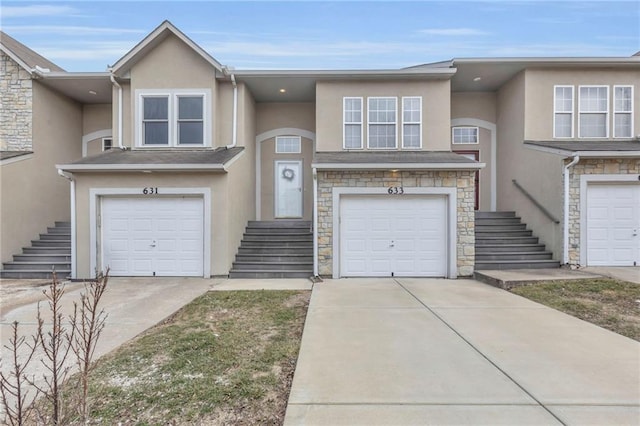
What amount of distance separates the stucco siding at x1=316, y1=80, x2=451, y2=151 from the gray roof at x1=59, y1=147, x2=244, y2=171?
9.26 feet

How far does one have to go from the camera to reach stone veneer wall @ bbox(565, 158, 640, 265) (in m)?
8.73

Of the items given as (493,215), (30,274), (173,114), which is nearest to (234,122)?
(173,114)

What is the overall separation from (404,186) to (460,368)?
5694mm

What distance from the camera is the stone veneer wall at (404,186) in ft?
28.1

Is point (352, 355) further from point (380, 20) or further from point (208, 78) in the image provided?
point (380, 20)

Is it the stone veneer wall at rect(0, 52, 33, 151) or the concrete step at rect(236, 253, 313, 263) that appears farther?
the stone veneer wall at rect(0, 52, 33, 151)

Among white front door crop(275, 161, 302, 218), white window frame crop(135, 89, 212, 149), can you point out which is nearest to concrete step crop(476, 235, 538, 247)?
white front door crop(275, 161, 302, 218)

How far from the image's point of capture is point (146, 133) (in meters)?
10.2

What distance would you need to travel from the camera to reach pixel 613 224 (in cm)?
885

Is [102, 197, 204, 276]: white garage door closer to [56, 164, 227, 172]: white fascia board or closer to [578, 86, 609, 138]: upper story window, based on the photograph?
[56, 164, 227, 172]: white fascia board

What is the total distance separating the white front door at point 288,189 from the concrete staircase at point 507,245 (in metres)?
6.09

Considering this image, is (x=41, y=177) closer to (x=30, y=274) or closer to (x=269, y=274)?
(x=30, y=274)

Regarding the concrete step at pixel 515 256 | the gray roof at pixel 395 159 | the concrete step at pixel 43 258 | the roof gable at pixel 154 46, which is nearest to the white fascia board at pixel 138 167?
the concrete step at pixel 43 258

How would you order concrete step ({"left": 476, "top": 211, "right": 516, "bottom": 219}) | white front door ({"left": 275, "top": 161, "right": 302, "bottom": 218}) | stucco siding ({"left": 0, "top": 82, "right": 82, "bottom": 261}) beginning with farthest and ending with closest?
white front door ({"left": 275, "top": 161, "right": 302, "bottom": 218}) → concrete step ({"left": 476, "top": 211, "right": 516, "bottom": 219}) → stucco siding ({"left": 0, "top": 82, "right": 82, "bottom": 261})
